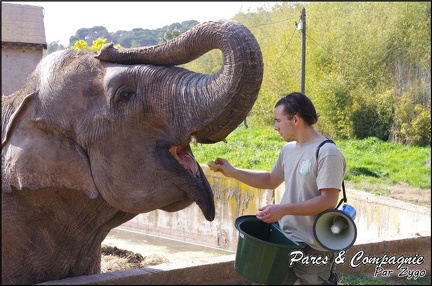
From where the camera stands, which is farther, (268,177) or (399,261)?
(399,261)

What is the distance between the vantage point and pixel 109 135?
115 inches

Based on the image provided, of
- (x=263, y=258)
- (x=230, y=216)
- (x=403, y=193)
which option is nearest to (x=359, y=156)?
(x=403, y=193)

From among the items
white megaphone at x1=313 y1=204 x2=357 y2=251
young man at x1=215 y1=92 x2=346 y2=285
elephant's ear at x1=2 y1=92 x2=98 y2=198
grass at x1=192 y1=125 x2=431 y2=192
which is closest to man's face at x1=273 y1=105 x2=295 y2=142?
young man at x1=215 y1=92 x2=346 y2=285

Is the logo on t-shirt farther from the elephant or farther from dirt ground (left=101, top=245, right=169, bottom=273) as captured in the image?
dirt ground (left=101, top=245, right=169, bottom=273)

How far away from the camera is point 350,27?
1850 centimetres

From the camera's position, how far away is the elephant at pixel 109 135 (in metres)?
2.73

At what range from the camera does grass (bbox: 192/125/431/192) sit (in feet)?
33.7

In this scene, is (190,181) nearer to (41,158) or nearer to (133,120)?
(133,120)

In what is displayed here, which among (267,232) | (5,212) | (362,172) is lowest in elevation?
(362,172)

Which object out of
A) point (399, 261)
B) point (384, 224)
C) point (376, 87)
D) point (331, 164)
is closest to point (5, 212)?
point (331, 164)

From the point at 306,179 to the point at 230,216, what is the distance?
5.95 m

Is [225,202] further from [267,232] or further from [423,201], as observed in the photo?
[267,232]

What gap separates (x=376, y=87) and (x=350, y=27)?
190 centimetres

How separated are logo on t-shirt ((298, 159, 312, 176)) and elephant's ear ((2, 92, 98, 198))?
987 mm
